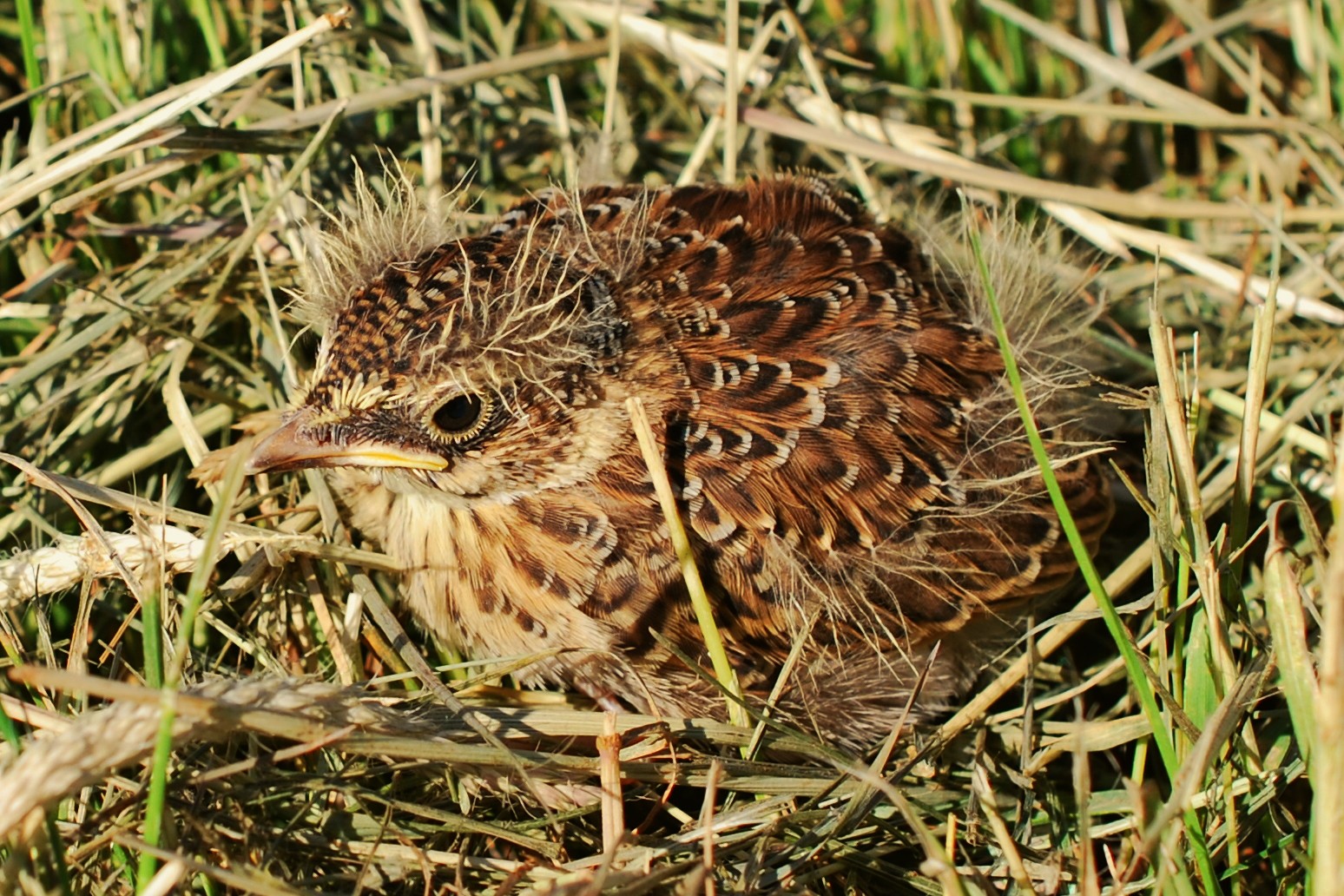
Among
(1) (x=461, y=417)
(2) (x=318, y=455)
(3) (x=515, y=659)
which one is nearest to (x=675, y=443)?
(1) (x=461, y=417)

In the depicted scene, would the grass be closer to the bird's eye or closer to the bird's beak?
the bird's beak

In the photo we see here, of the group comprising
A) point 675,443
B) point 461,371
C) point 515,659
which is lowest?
point 515,659

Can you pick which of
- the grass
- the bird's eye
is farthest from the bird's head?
the grass

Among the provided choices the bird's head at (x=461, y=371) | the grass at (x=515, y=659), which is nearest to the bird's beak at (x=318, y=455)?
the bird's head at (x=461, y=371)

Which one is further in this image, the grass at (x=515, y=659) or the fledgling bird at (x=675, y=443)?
the fledgling bird at (x=675, y=443)

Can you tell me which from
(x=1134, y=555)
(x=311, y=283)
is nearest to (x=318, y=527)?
(x=311, y=283)

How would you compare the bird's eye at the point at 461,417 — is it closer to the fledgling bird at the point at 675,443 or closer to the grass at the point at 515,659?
the fledgling bird at the point at 675,443

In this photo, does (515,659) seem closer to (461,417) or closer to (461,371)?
(461,417)
